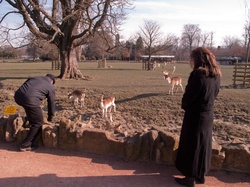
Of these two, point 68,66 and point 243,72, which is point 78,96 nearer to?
point 68,66

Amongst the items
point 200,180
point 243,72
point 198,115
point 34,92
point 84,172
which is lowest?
point 84,172

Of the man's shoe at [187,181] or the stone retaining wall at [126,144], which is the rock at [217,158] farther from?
the man's shoe at [187,181]

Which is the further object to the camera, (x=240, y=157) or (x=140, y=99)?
(x=140, y=99)

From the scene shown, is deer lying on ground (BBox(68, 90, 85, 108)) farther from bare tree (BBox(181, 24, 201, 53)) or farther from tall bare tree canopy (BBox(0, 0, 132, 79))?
bare tree (BBox(181, 24, 201, 53))

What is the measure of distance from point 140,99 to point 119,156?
7.91 metres

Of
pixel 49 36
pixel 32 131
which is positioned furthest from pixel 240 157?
pixel 49 36

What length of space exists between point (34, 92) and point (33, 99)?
0.15 meters

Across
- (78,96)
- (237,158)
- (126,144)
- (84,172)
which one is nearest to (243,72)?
(78,96)

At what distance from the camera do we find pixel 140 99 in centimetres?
1220

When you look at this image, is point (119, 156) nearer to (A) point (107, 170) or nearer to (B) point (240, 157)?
(A) point (107, 170)

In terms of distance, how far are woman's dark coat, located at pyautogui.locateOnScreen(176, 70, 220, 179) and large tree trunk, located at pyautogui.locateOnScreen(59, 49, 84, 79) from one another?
1771cm

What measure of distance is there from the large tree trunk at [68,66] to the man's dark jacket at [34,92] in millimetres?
15572

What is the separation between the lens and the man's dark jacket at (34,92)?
4.47 m

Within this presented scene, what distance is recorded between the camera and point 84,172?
3842mm
